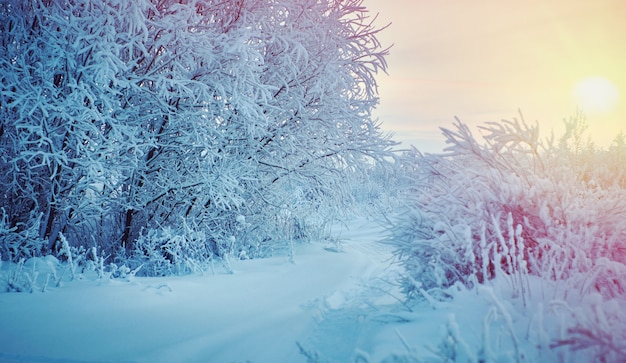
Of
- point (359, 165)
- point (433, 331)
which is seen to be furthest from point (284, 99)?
point (433, 331)

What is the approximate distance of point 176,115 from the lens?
15.2ft

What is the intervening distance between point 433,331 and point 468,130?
5.47ft

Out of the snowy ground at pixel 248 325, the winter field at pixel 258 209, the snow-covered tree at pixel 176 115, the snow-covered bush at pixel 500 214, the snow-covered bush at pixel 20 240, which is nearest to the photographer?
the snowy ground at pixel 248 325

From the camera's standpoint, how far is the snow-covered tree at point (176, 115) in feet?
12.4

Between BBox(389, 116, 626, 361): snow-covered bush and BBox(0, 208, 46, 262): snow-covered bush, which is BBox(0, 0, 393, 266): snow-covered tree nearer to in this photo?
BBox(0, 208, 46, 262): snow-covered bush

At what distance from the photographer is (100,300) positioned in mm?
2869

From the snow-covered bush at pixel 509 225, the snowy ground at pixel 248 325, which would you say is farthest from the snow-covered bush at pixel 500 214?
the snowy ground at pixel 248 325

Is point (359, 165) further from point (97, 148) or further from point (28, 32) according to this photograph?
point (28, 32)

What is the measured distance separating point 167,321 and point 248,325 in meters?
0.62

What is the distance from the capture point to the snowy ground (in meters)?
1.76

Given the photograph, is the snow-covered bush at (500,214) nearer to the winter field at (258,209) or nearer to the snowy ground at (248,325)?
the winter field at (258,209)

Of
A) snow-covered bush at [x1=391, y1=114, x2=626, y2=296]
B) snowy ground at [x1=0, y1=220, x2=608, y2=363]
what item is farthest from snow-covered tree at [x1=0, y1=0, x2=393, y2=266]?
snow-covered bush at [x1=391, y1=114, x2=626, y2=296]

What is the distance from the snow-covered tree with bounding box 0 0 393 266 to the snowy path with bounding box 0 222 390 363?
146cm

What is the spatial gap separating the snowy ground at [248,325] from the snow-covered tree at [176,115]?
4.45 feet
